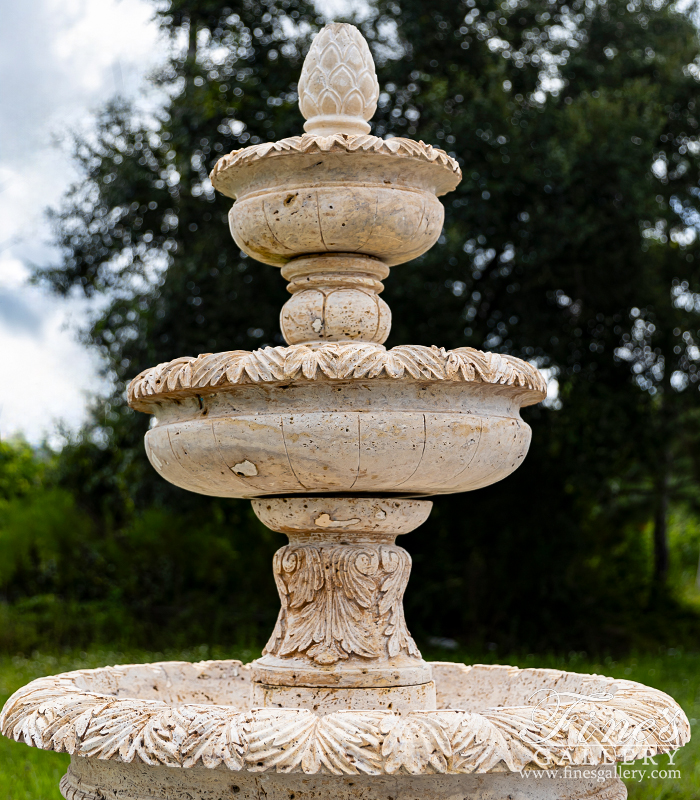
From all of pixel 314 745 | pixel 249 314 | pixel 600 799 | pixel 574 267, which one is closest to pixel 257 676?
pixel 314 745

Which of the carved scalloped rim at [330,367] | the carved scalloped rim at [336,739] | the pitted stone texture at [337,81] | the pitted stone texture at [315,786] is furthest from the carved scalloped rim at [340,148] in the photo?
the pitted stone texture at [315,786]

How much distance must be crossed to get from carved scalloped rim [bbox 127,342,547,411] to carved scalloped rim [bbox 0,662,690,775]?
0.91 meters

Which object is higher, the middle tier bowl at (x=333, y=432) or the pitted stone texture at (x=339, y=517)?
the middle tier bowl at (x=333, y=432)

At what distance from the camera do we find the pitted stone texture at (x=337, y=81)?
3.36 metres

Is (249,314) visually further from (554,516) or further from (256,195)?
(256,195)

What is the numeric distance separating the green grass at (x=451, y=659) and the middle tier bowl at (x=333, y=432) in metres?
2.53

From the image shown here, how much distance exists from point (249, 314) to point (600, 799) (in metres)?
6.39

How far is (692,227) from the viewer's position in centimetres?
934

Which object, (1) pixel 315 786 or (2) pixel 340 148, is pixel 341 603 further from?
(2) pixel 340 148

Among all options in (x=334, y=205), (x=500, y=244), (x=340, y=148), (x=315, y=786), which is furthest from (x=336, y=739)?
(x=500, y=244)

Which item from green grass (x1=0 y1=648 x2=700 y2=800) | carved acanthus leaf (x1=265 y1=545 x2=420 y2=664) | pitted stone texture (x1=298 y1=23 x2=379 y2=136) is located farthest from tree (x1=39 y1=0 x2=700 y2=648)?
carved acanthus leaf (x1=265 y1=545 x2=420 y2=664)

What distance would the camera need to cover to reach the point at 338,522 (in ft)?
10.1

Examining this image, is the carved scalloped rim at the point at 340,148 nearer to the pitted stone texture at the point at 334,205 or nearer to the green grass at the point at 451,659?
the pitted stone texture at the point at 334,205

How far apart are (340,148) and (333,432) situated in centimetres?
98
